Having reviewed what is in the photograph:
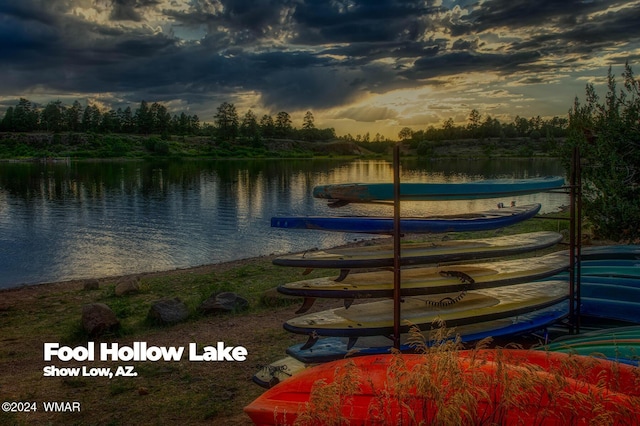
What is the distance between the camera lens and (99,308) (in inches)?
383

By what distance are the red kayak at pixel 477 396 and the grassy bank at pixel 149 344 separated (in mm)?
3205

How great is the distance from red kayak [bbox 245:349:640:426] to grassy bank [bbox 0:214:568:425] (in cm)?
320

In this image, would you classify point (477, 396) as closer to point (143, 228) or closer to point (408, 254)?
point (408, 254)

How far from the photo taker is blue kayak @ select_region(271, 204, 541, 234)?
5.58m

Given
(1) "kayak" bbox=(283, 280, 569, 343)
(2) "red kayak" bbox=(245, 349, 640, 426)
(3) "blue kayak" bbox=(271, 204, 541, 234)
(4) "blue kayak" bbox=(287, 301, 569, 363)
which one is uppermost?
(3) "blue kayak" bbox=(271, 204, 541, 234)

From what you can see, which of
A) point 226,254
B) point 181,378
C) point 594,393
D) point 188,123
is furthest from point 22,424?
point 188,123

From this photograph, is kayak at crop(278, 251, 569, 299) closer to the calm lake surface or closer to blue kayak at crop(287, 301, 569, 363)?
blue kayak at crop(287, 301, 569, 363)

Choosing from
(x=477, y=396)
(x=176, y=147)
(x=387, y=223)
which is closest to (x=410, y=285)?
(x=387, y=223)

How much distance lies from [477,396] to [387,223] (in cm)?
305

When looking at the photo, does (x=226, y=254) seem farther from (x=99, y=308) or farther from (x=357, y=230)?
(x=357, y=230)

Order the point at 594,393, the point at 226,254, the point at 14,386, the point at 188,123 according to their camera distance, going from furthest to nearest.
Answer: the point at 188,123
the point at 226,254
the point at 14,386
the point at 594,393

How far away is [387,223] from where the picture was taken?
18.8 ft

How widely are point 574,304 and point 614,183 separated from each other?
23.7 ft

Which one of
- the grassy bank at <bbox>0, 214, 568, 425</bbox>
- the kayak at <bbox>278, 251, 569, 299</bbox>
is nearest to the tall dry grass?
the kayak at <bbox>278, 251, 569, 299</bbox>
